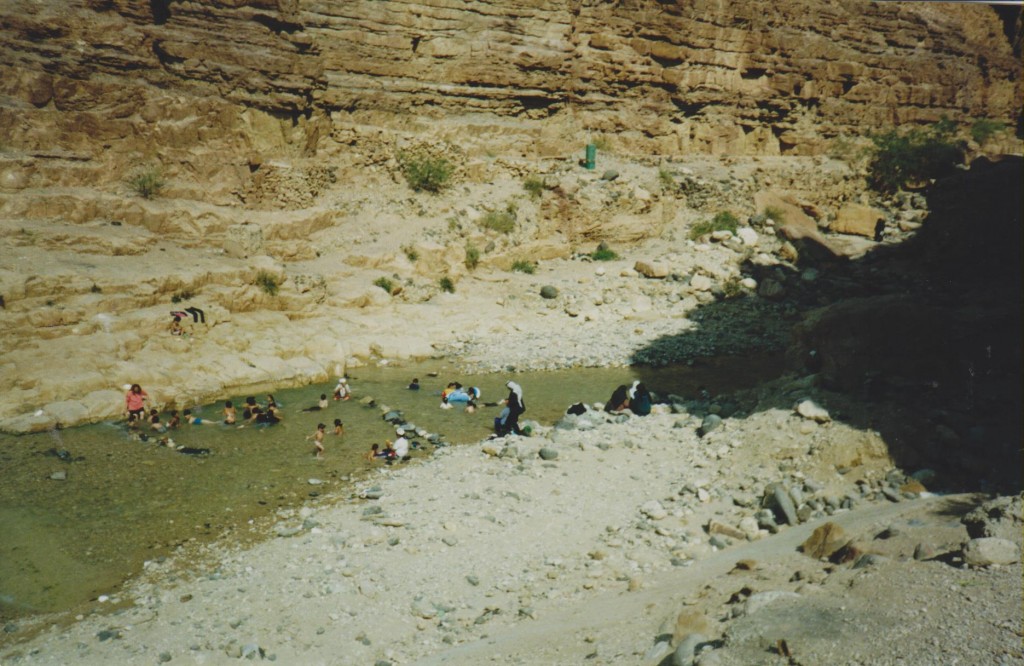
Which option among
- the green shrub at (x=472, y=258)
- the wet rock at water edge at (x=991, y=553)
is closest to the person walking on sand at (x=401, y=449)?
the wet rock at water edge at (x=991, y=553)

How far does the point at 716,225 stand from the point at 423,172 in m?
11.5

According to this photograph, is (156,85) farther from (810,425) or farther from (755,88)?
(755,88)

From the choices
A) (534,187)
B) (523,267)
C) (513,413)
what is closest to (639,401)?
(513,413)

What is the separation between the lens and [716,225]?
1084 inches

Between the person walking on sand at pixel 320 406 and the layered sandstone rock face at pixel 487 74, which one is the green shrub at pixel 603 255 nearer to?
the layered sandstone rock face at pixel 487 74

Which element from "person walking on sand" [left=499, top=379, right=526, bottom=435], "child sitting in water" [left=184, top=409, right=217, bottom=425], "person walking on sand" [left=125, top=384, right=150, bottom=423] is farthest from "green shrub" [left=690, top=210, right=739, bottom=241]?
"person walking on sand" [left=125, top=384, right=150, bottom=423]

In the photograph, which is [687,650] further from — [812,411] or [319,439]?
[319,439]

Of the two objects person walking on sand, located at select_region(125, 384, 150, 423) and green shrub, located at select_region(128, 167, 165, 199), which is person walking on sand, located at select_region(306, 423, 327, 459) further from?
green shrub, located at select_region(128, 167, 165, 199)

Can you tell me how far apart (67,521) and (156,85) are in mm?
15513

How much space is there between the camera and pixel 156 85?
21469mm

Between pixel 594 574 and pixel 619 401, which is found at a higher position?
pixel 594 574

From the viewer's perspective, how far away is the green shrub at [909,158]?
30.1 m

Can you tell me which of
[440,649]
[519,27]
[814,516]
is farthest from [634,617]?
[519,27]

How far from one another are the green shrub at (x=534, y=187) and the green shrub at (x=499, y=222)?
5.14 ft
